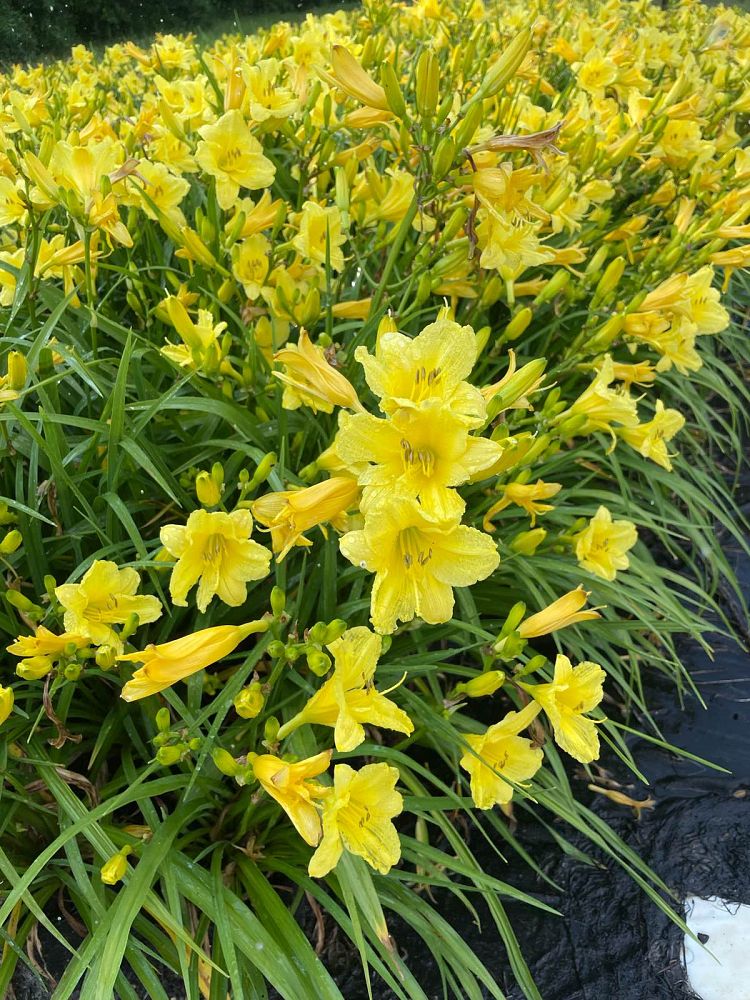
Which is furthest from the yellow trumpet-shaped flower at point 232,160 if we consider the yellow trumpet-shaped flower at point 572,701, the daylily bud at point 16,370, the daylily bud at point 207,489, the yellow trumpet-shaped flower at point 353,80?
the yellow trumpet-shaped flower at point 572,701

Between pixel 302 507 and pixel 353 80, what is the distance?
865 mm

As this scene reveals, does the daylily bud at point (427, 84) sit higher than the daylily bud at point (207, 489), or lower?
higher

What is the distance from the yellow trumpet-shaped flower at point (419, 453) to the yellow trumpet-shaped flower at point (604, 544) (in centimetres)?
75

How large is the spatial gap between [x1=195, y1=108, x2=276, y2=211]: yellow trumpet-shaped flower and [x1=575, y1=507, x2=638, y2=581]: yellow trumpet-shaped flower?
1.05m

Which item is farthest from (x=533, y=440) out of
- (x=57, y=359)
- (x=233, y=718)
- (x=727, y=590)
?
(x=727, y=590)

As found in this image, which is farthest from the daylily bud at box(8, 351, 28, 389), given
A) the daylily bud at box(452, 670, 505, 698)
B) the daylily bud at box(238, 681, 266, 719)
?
the daylily bud at box(452, 670, 505, 698)

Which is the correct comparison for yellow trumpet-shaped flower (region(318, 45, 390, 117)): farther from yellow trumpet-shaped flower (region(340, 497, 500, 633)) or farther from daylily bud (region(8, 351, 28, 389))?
yellow trumpet-shaped flower (region(340, 497, 500, 633))

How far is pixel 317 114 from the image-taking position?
2014 mm

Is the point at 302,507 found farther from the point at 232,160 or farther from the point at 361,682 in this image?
the point at 232,160

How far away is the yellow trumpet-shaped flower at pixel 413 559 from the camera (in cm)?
89

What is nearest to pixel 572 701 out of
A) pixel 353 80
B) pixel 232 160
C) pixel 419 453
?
pixel 419 453

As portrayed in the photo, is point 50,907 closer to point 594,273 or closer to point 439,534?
point 439,534

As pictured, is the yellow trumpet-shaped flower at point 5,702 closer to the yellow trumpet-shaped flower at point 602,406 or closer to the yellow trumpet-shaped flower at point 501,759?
the yellow trumpet-shaped flower at point 501,759

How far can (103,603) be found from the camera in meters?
1.22
